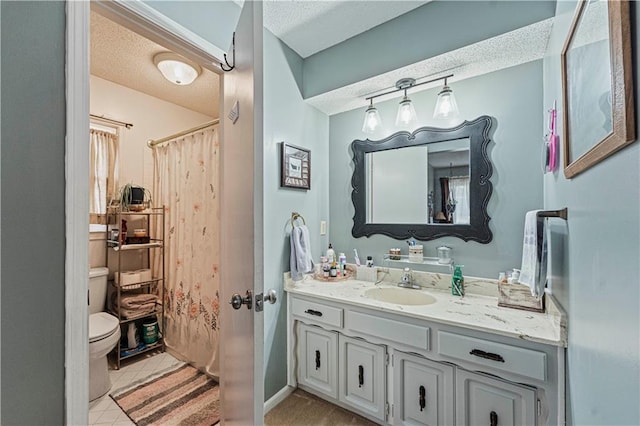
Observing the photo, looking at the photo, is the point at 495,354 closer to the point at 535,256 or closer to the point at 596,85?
the point at 535,256

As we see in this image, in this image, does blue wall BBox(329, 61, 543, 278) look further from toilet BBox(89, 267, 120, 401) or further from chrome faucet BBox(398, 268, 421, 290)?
toilet BBox(89, 267, 120, 401)

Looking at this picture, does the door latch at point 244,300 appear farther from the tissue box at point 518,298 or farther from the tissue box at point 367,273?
the tissue box at point 518,298

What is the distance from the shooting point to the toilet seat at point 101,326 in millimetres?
1798

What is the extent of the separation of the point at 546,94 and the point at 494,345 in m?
1.37

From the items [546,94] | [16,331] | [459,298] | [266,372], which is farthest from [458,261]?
[16,331]

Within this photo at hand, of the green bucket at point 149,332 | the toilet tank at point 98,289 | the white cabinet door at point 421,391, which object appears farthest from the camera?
the green bucket at point 149,332

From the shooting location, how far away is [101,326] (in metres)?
1.94

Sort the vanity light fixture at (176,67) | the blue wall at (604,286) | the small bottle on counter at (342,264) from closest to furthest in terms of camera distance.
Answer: the blue wall at (604,286), the vanity light fixture at (176,67), the small bottle on counter at (342,264)

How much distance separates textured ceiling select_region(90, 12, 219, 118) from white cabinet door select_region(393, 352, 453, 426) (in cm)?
247

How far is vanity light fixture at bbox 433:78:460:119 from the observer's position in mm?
1678

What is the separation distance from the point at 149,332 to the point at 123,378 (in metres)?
0.40

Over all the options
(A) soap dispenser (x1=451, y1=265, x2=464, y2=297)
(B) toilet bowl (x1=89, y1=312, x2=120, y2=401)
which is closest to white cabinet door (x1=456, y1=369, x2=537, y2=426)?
(A) soap dispenser (x1=451, y1=265, x2=464, y2=297)

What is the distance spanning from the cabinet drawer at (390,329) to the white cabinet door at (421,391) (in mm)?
97

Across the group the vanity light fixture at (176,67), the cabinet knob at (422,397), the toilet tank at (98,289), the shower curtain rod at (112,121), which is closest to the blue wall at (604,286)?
the cabinet knob at (422,397)
